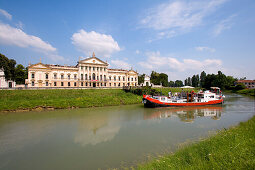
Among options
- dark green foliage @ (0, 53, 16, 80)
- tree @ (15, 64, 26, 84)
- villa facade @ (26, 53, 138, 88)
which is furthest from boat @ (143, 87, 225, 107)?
tree @ (15, 64, 26, 84)

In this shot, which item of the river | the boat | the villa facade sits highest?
the villa facade

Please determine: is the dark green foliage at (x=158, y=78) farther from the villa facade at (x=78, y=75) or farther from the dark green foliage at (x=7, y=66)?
the dark green foliage at (x=7, y=66)

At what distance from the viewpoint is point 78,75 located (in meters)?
43.6

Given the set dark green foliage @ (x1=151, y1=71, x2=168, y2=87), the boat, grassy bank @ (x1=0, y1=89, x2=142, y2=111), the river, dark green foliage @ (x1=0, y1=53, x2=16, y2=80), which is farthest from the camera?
dark green foliage @ (x1=151, y1=71, x2=168, y2=87)

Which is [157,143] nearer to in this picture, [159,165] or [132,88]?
[159,165]

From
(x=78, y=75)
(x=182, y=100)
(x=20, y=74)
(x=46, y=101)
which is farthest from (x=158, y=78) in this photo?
(x=20, y=74)

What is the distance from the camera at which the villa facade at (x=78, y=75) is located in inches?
1532

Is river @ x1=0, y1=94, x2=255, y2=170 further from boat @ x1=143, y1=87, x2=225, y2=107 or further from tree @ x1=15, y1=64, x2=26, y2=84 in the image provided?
tree @ x1=15, y1=64, x2=26, y2=84

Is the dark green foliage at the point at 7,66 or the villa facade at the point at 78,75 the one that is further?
the villa facade at the point at 78,75

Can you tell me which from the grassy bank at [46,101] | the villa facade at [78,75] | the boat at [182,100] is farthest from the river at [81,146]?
the villa facade at [78,75]

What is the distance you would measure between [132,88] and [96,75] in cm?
1570

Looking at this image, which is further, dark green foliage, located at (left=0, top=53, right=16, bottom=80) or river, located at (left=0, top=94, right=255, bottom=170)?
dark green foliage, located at (left=0, top=53, right=16, bottom=80)

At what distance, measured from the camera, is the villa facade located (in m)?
38.9

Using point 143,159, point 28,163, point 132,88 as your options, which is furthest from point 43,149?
point 132,88
